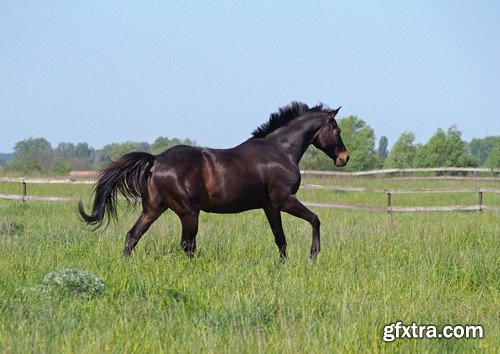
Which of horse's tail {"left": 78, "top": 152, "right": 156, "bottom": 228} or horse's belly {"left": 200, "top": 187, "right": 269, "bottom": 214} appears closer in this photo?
horse's tail {"left": 78, "top": 152, "right": 156, "bottom": 228}

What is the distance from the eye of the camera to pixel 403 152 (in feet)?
240

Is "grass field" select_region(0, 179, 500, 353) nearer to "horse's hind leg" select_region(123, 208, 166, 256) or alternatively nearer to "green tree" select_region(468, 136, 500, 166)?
"horse's hind leg" select_region(123, 208, 166, 256)

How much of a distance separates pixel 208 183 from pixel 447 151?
51737 millimetres

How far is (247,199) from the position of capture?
339 inches

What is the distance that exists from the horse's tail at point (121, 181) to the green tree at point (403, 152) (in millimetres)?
63332

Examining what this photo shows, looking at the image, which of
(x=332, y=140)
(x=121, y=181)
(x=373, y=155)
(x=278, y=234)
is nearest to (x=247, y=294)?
(x=278, y=234)

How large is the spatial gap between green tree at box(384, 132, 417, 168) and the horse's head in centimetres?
6178

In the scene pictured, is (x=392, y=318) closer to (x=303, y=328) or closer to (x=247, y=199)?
(x=303, y=328)

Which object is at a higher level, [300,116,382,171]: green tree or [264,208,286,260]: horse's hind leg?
[300,116,382,171]: green tree

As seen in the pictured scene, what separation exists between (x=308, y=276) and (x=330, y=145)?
314 centimetres

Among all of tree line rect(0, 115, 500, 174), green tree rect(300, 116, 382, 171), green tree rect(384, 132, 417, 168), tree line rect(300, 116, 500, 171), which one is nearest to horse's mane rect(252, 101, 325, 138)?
tree line rect(0, 115, 500, 174)

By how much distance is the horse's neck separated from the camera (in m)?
9.14

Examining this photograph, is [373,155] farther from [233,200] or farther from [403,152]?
[233,200]

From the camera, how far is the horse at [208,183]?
26.9ft
